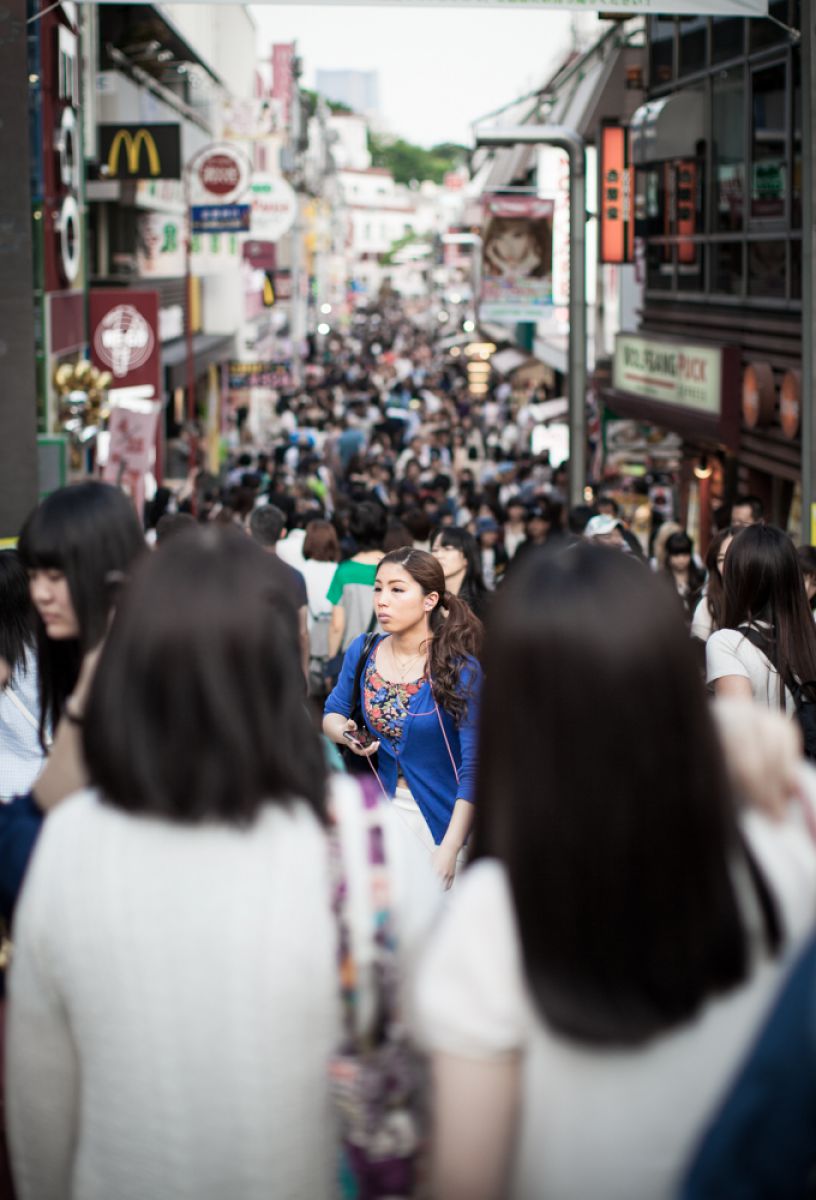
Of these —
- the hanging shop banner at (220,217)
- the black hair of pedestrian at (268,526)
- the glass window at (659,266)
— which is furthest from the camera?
the hanging shop banner at (220,217)

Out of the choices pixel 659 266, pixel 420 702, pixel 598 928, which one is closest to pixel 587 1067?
pixel 598 928

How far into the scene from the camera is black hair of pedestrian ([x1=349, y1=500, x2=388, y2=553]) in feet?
28.4

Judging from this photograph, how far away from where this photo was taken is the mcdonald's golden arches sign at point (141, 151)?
784 inches

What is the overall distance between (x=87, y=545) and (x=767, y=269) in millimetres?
13630

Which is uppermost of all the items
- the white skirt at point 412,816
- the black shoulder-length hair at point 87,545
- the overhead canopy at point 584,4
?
the overhead canopy at point 584,4

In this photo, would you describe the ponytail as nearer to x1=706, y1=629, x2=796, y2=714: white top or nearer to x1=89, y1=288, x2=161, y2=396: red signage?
x1=706, y1=629, x2=796, y2=714: white top

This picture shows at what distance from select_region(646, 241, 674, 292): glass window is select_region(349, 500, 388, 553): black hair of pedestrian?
39.5ft

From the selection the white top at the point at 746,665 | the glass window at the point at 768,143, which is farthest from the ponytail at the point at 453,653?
the glass window at the point at 768,143

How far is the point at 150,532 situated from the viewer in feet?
50.8

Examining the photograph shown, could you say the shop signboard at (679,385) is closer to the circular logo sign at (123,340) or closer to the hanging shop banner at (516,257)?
the hanging shop banner at (516,257)

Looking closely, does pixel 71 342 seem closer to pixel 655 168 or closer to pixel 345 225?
pixel 655 168

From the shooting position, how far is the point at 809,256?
9.88 meters

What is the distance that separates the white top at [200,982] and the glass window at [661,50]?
63.0 ft

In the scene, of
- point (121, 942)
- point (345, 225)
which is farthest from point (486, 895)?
point (345, 225)
